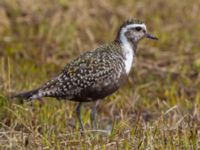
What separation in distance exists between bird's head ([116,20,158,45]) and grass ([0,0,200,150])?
881 millimetres

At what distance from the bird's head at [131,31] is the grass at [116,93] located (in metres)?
0.88

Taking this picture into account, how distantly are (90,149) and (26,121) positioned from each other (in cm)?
126

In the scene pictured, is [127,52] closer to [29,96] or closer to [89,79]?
[89,79]

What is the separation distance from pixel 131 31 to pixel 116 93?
1.37 m

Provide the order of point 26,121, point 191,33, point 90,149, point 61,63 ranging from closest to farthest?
point 90,149 → point 26,121 → point 61,63 → point 191,33

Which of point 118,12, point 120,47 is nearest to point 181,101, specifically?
point 120,47

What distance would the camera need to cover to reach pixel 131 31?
9055 millimetres

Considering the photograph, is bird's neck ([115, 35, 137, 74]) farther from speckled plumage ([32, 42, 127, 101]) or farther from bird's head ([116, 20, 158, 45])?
speckled plumage ([32, 42, 127, 101])

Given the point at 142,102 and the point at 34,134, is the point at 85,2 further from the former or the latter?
the point at 34,134

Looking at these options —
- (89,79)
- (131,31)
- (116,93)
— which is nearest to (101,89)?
(89,79)

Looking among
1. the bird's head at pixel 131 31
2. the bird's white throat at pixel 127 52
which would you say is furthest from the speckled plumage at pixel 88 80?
the bird's head at pixel 131 31

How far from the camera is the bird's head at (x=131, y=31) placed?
8.99 metres

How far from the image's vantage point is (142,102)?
10062 millimetres

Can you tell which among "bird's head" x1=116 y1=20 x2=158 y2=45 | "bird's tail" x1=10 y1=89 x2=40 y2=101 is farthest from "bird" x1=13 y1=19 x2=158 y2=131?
"bird's head" x1=116 y1=20 x2=158 y2=45
